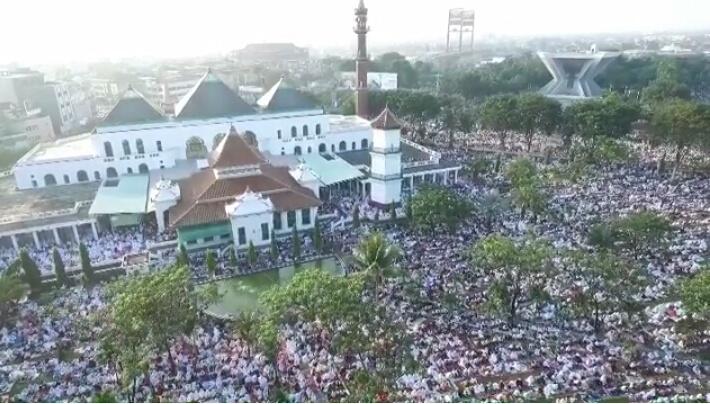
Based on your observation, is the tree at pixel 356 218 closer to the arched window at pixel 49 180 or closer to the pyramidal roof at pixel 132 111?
the pyramidal roof at pixel 132 111

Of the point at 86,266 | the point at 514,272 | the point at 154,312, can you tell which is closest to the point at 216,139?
the point at 86,266

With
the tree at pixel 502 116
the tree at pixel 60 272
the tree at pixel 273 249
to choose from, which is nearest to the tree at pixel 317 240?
the tree at pixel 273 249

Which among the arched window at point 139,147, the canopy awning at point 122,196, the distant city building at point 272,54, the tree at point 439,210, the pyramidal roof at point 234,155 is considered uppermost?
the pyramidal roof at point 234,155

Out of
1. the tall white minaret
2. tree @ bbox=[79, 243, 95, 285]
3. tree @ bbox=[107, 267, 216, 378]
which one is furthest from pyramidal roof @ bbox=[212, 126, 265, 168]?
tree @ bbox=[107, 267, 216, 378]

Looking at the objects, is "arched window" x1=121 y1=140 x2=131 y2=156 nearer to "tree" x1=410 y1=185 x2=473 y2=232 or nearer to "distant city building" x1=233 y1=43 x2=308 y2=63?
"tree" x1=410 y1=185 x2=473 y2=232

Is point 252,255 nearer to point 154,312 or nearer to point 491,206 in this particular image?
point 154,312

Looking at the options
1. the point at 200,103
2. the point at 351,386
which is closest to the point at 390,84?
the point at 200,103
